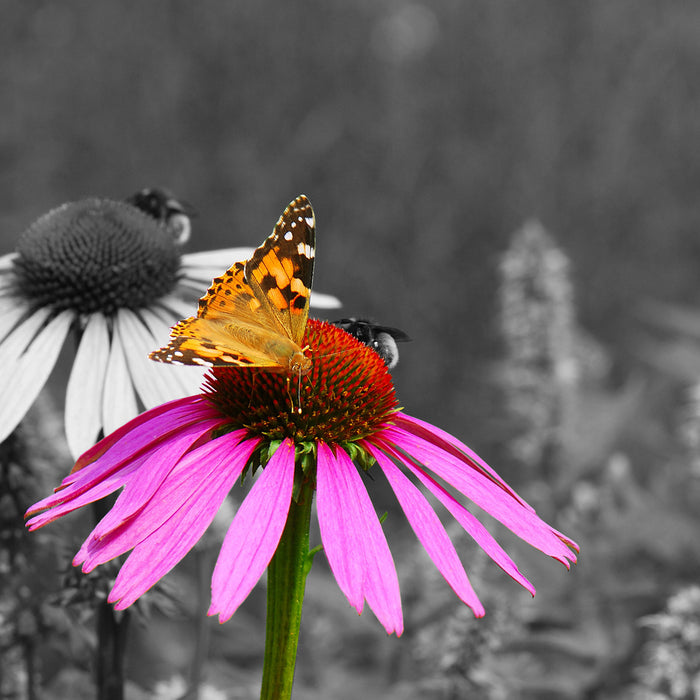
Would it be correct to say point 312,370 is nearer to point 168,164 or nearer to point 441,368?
point 441,368

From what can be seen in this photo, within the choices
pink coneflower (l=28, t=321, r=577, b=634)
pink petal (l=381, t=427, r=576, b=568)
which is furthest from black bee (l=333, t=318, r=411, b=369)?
pink petal (l=381, t=427, r=576, b=568)

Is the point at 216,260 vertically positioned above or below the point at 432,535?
above

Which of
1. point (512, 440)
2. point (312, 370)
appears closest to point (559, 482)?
point (512, 440)

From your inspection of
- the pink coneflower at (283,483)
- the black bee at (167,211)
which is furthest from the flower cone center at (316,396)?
the black bee at (167,211)

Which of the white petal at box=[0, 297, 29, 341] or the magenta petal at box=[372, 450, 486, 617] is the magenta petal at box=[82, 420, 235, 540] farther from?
the white petal at box=[0, 297, 29, 341]

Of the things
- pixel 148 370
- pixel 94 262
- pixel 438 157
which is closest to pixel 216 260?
pixel 94 262

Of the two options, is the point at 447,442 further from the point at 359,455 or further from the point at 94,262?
the point at 94,262

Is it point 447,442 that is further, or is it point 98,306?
point 98,306

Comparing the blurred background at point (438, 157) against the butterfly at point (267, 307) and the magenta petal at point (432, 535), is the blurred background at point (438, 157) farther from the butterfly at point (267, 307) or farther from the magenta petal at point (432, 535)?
the magenta petal at point (432, 535)
